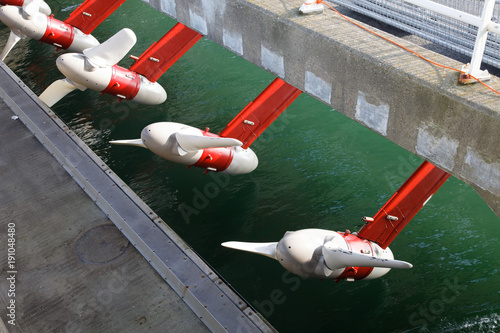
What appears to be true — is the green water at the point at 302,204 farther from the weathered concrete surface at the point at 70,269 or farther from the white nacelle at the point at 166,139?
the weathered concrete surface at the point at 70,269

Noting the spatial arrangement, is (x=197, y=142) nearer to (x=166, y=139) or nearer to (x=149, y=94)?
(x=166, y=139)

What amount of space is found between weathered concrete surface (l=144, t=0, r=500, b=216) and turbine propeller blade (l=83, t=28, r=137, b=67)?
3087 millimetres

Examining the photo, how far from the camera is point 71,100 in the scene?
13.9 metres

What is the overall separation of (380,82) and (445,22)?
128 cm

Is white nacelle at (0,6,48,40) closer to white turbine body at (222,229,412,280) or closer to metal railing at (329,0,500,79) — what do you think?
white turbine body at (222,229,412,280)

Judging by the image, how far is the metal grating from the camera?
→ 6.33 m

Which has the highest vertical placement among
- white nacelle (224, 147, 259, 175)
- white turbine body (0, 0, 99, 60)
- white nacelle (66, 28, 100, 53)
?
white turbine body (0, 0, 99, 60)

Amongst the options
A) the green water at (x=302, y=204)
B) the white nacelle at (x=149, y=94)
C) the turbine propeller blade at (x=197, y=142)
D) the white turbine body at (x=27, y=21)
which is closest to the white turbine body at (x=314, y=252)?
the green water at (x=302, y=204)

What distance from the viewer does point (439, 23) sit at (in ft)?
21.9

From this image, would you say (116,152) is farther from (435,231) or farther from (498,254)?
(498,254)

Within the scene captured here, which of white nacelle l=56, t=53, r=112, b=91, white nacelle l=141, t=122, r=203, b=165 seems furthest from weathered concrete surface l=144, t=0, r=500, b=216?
white nacelle l=56, t=53, r=112, b=91

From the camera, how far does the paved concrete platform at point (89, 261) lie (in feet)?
23.2

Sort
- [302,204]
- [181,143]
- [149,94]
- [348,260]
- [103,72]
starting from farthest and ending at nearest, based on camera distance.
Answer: [149,94], [103,72], [302,204], [181,143], [348,260]

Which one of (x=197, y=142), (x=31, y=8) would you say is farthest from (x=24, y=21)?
(x=197, y=142)
